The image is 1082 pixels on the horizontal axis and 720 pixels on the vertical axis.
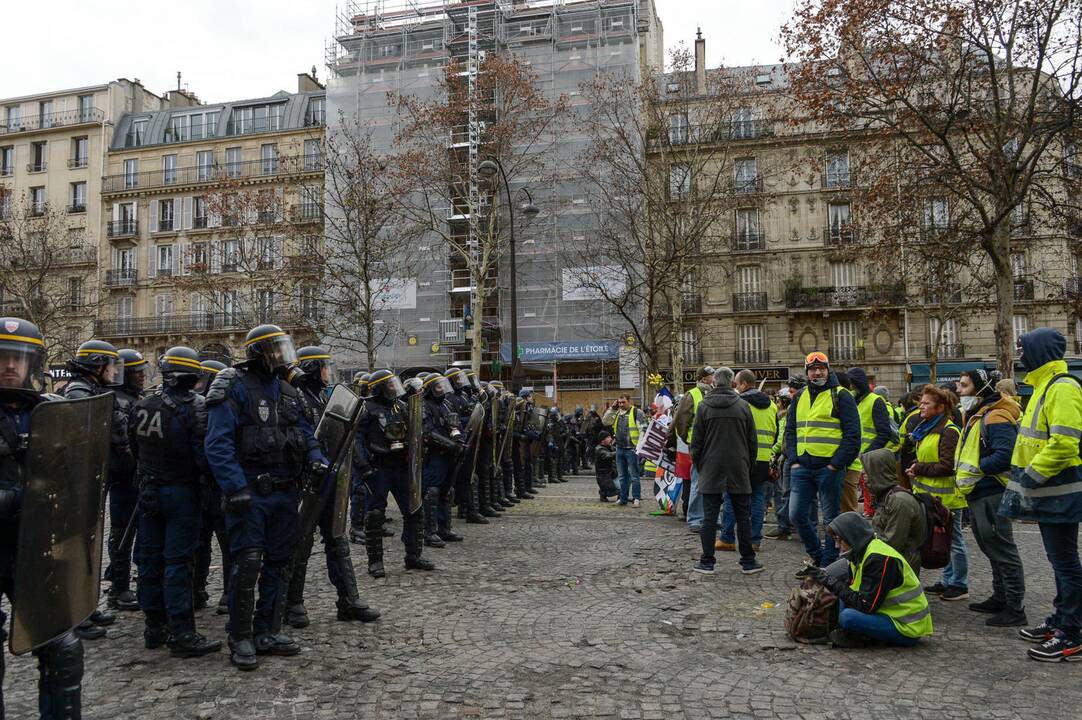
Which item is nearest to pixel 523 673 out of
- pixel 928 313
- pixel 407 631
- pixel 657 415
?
pixel 407 631

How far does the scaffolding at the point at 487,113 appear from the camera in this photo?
110 feet

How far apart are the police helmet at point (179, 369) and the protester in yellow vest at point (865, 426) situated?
575cm

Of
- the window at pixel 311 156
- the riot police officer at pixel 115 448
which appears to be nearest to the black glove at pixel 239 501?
the riot police officer at pixel 115 448

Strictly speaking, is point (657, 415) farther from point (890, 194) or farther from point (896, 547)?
point (890, 194)

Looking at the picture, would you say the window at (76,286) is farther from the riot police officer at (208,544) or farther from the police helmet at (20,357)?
the police helmet at (20,357)

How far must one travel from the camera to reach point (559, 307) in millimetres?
34625

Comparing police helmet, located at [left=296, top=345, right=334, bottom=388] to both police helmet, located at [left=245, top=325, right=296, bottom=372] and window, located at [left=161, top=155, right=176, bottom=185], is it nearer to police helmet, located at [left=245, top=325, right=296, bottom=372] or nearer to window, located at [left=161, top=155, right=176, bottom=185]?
police helmet, located at [left=245, top=325, right=296, bottom=372]

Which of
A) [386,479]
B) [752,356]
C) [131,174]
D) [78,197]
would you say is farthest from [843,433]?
[78,197]

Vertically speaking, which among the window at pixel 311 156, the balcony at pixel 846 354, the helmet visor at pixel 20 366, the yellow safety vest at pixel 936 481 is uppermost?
the window at pixel 311 156

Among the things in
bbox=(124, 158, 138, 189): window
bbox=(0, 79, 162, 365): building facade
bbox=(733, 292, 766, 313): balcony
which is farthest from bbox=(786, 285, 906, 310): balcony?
bbox=(0, 79, 162, 365): building facade

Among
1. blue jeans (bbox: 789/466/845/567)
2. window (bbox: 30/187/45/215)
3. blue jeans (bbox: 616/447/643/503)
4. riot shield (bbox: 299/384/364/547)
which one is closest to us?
riot shield (bbox: 299/384/364/547)

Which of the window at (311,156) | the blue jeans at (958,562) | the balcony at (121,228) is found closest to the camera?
the blue jeans at (958,562)

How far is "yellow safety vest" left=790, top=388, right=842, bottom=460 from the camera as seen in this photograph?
23.6 ft

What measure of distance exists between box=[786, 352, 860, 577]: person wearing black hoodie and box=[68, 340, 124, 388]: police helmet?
5.60 m
